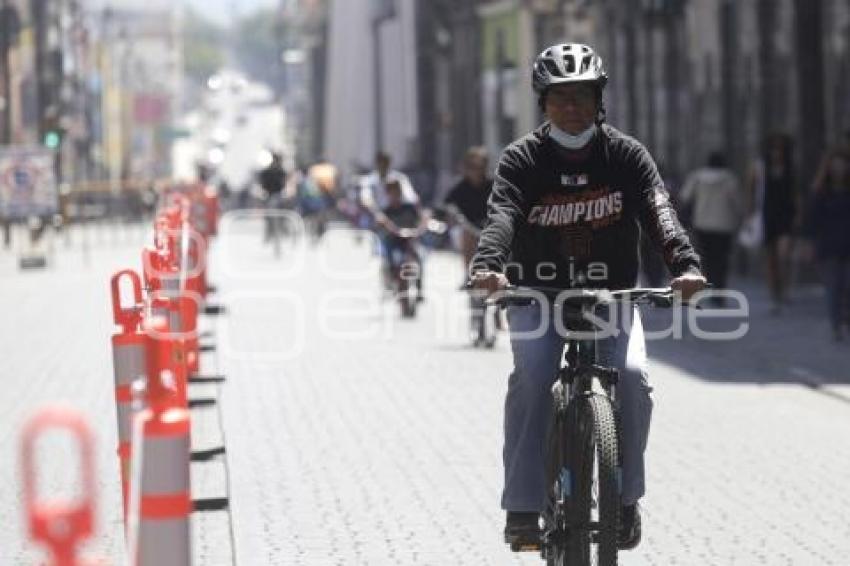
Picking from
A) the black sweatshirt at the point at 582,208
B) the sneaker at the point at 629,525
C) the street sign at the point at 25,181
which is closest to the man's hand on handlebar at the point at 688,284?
the black sweatshirt at the point at 582,208

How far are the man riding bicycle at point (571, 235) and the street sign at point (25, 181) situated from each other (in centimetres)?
3646

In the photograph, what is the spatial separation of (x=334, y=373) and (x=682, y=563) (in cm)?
939

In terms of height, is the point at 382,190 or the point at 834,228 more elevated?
the point at 382,190

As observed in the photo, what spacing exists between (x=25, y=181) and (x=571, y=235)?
36893mm

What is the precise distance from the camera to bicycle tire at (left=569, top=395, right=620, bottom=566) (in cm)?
741

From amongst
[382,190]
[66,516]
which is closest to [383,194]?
[382,190]

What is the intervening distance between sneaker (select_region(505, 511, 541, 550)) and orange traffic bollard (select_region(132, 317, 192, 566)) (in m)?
2.10

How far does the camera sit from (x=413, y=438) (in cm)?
1349

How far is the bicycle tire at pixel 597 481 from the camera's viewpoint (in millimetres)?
7414

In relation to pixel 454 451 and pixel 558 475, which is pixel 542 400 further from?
pixel 454 451

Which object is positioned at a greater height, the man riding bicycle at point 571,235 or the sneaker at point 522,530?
the man riding bicycle at point 571,235

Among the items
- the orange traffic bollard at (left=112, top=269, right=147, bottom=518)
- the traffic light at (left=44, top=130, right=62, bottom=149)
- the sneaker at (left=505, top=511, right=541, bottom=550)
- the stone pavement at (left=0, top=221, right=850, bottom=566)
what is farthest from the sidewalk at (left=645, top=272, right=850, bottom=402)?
the traffic light at (left=44, top=130, right=62, bottom=149)

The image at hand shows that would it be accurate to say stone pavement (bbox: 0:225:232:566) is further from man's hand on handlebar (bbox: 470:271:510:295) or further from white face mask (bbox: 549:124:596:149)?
white face mask (bbox: 549:124:596:149)

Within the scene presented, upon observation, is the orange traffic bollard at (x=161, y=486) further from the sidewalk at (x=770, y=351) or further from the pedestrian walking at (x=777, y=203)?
the pedestrian walking at (x=777, y=203)
